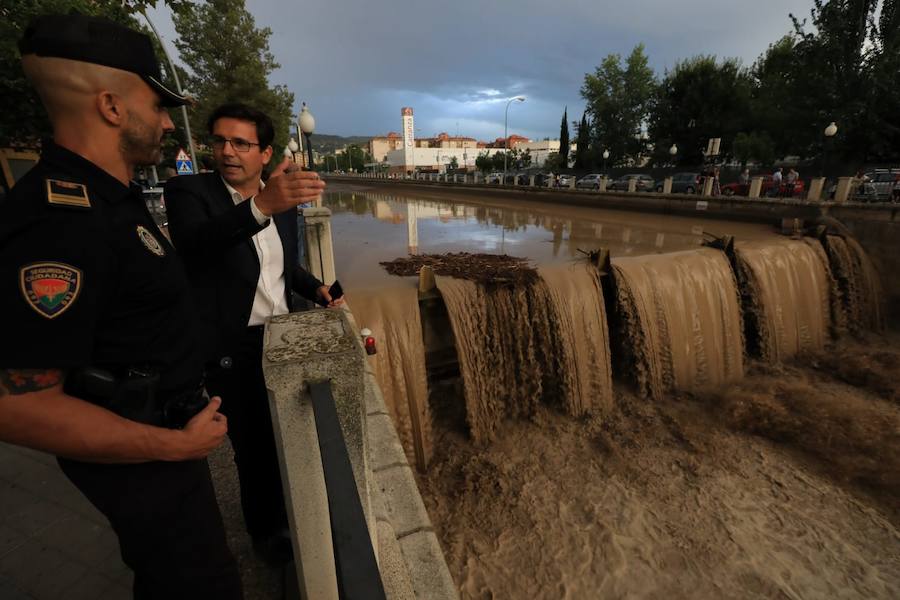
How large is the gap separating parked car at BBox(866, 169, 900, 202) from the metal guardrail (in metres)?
17.6

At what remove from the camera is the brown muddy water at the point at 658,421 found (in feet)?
14.8

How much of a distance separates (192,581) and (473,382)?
475cm

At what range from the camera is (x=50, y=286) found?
1.00m

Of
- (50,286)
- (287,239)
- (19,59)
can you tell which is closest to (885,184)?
(287,239)

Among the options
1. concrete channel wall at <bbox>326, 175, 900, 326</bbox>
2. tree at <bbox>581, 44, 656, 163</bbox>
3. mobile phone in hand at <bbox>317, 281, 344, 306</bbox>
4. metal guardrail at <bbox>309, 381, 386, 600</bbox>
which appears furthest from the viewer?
tree at <bbox>581, 44, 656, 163</bbox>

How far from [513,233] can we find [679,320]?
5.94 m

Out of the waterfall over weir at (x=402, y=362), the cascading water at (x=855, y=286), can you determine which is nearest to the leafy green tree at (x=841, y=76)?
the cascading water at (x=855, y=286)

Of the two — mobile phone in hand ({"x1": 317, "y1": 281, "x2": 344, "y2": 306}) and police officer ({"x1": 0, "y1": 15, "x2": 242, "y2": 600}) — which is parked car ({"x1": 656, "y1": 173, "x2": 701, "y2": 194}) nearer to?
mobile phone in hand ({"x1": 317, "y1": 281, "x2": 344, "y2": 306})

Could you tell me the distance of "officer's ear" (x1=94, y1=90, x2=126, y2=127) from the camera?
47.9 inches

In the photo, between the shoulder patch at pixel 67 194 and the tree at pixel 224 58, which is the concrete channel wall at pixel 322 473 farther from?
the tree at pixel 224 58

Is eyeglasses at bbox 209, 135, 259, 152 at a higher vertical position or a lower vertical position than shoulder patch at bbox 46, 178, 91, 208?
higher

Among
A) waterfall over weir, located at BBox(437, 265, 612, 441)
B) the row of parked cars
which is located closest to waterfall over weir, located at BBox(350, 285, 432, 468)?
waterfall over weir, located at BBox(437, 265, 612, 441)

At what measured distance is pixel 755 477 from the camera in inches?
219

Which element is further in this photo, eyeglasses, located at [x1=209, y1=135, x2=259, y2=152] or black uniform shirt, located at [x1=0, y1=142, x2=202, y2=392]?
eyeglasses, located at [x1=209, y1=135, x2=259, y2=152]
